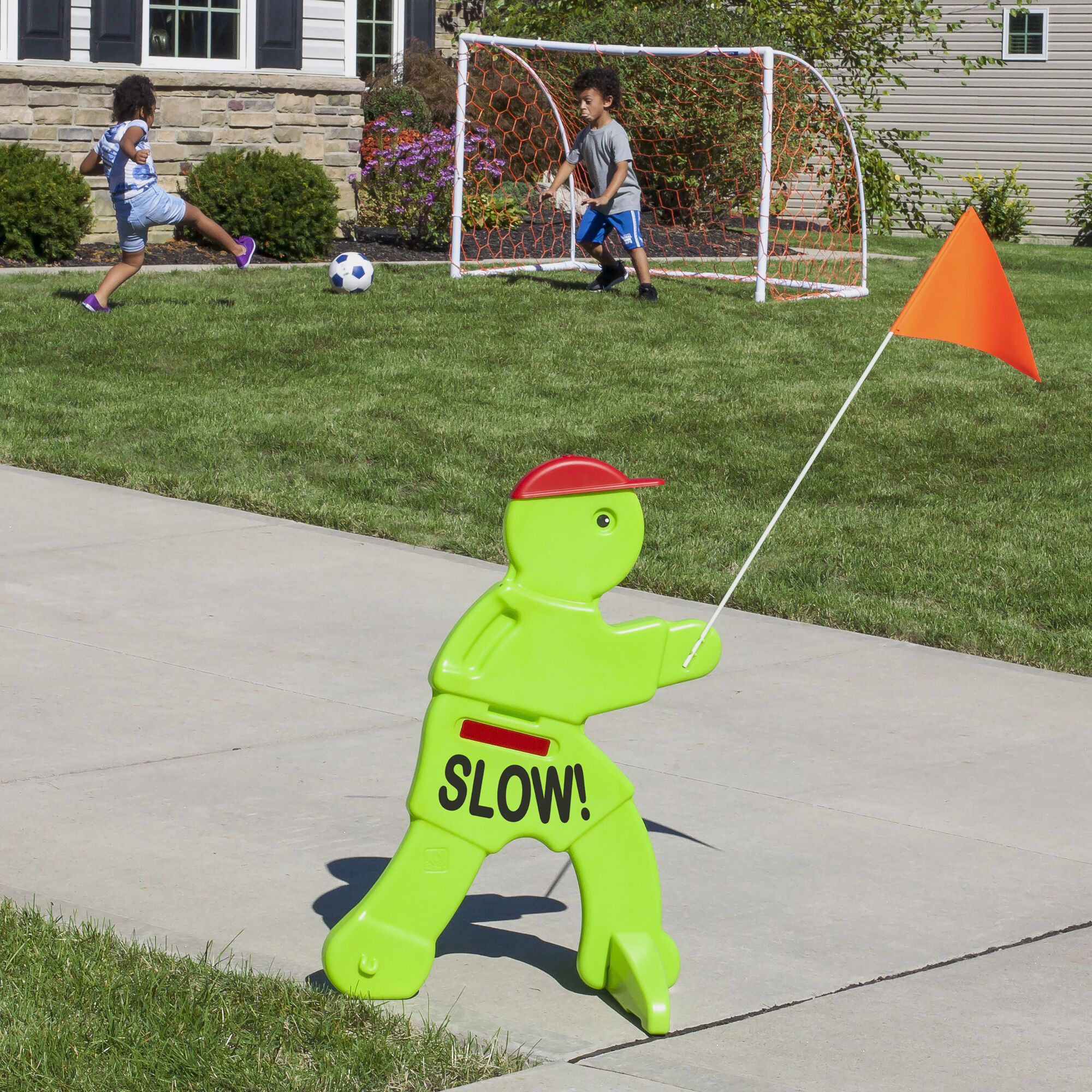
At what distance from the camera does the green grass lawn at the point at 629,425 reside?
→ 7.02 meters

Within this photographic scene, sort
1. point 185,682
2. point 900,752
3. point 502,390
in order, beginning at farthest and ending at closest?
point 502,390
point 185,682
point 900,752

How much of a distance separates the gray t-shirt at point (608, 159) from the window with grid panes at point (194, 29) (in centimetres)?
485

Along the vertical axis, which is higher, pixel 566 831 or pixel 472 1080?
pixel 566 831

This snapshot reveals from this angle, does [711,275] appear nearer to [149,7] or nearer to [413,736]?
[149,7]

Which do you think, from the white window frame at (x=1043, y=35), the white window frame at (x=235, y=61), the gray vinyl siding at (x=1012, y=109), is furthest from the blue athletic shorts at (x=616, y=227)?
the white window frame at (x=1043, y=35)

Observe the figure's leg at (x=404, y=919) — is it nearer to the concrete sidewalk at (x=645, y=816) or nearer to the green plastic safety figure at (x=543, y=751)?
the green plastic safety figure at (x=543, y=751)

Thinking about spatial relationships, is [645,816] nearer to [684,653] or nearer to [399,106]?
[684,653]

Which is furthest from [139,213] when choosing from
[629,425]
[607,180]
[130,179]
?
[629,425]

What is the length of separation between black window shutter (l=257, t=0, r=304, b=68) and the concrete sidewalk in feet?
36.7

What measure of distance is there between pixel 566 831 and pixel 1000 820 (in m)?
1.57

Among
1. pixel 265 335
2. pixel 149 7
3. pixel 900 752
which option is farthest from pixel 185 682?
pixel 149 7

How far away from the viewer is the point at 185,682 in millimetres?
5297

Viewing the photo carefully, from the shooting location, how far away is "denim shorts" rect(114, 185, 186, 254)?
1177 centimetres

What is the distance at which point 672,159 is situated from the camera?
1911 cm
